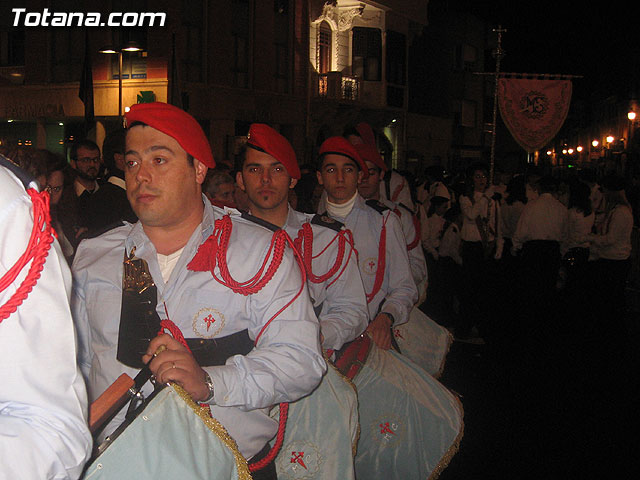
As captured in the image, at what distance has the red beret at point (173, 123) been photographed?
2725 mm

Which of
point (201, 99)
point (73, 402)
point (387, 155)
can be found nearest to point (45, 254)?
point (73, 402)

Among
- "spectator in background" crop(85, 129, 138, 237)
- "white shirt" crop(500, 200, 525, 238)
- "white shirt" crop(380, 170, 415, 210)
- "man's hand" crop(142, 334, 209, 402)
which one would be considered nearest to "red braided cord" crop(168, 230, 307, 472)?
"man's hand" crop(142, 334, 209, 402)

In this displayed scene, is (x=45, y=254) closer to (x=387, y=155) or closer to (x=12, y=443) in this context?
(x=12, y=443)

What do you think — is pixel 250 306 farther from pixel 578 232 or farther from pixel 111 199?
pixel 578 232

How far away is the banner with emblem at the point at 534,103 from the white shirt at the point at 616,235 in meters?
5.42

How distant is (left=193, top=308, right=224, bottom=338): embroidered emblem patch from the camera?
266 cm

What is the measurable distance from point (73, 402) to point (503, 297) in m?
12.7

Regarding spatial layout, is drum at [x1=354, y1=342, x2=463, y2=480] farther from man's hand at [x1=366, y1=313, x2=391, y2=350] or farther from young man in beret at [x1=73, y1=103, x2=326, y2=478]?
young man in beret at [x1=73, y1=103, x2=326, y2=478]

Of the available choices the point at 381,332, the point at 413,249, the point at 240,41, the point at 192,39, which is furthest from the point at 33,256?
the point at 240,41

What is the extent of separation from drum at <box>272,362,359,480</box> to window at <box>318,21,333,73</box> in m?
26.7

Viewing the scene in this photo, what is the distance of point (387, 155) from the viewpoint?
34.1m

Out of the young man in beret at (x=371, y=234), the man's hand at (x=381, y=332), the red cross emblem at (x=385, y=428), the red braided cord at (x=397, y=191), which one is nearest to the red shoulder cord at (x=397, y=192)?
the red braided cord at (x=397, y=191)

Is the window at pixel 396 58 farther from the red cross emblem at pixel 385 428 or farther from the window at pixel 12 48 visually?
the red cross emblem at pixel 385 428

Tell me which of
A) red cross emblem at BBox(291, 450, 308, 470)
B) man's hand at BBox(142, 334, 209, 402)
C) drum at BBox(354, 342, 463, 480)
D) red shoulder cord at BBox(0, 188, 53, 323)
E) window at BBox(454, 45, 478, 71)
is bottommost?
drum at BBox(354, 342, 463, 480)
